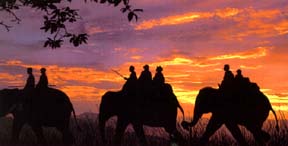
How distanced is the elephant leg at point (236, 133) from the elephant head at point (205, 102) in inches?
50.6

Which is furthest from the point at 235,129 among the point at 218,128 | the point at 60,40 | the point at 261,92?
the point at 60,40

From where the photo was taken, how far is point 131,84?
23.1m

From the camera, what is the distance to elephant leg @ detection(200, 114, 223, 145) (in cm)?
1929

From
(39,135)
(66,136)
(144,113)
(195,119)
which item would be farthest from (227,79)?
(39,135)

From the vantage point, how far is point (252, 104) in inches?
830

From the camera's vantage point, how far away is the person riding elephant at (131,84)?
73.6 ft

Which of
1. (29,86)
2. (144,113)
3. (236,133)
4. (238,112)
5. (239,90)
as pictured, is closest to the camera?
(236,133)

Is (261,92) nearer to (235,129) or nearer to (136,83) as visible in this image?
(235,129)

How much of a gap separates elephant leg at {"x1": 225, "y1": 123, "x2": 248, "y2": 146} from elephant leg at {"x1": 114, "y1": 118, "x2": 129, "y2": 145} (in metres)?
4.24

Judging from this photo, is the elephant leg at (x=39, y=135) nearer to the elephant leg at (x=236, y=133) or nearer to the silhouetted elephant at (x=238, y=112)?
the silhouetted elephant at (x=238, y=112)

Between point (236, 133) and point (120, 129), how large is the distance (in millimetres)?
5252

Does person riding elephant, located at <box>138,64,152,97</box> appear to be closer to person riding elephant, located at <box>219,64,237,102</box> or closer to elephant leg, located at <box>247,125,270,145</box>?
person riding elephant, located at <box>219,64,237,102</box>

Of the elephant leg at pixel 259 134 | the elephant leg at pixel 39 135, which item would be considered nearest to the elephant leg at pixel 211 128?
the elephant leg at pixel 259 134

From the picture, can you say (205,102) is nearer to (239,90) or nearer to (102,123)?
(239,90)
